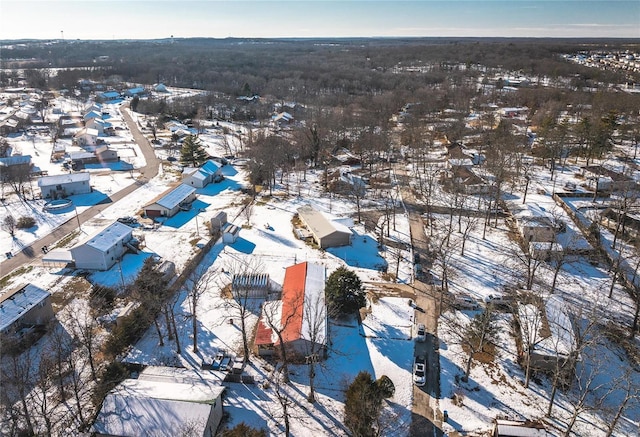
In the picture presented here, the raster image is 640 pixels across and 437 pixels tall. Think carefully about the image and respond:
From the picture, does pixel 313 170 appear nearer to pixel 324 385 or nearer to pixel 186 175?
pixel 186 175

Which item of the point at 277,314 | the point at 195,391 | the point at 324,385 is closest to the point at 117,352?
the point at 195,391

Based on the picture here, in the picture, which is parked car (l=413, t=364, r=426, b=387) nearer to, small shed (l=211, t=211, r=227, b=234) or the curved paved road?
small shed (l=211, t=211, r=227, b=234)

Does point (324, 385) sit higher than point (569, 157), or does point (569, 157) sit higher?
point (569, 157)

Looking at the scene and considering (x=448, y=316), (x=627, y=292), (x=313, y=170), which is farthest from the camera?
(x=313, y=170)

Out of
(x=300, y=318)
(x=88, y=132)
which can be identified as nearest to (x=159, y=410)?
(x=300, y=318)

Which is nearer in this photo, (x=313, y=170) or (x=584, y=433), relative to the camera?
(x=584, y=433)

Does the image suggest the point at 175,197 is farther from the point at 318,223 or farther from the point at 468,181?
the point at 468,181
